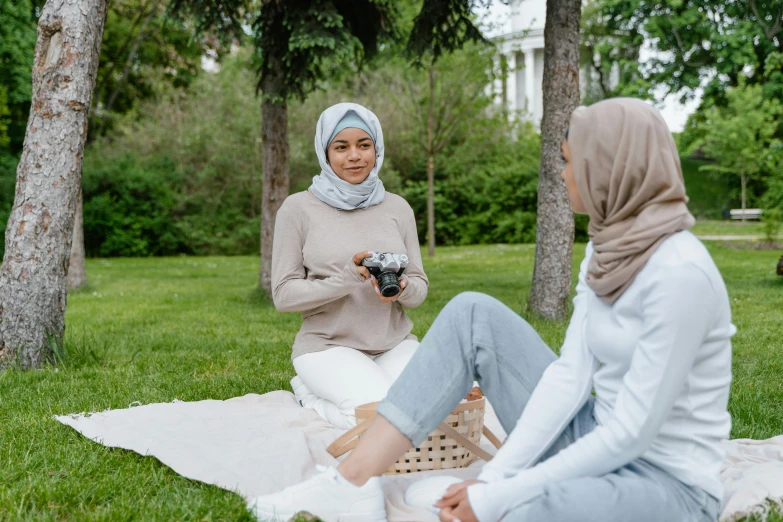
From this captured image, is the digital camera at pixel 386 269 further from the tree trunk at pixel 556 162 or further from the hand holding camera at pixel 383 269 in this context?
the tree trunk at pixel 556 162

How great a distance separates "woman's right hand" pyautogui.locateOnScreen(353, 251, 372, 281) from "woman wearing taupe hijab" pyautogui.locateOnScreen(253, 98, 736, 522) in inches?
37.5

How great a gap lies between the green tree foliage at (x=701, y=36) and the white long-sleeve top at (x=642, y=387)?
44.3ft

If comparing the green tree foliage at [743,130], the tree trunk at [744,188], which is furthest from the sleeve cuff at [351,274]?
the tree trunk at [744,188]

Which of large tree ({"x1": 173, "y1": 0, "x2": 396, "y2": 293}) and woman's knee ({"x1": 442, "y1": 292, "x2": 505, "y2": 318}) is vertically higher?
large tree ({"x1": 173, "y1": 0, "x2": 396, "y2": 293})

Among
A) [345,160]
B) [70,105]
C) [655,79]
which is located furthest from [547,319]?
[655,79]

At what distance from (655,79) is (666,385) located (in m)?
17.8

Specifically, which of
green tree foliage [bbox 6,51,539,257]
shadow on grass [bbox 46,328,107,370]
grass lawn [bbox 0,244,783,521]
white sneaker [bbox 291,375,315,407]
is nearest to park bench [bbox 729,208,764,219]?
Answer: green tree foliage [bbox 6,51,539,257]

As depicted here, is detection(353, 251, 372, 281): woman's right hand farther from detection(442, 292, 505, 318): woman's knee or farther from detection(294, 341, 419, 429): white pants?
detection(442, 292, 505, 318): woman's knee

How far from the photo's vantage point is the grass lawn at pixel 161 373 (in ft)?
8.75

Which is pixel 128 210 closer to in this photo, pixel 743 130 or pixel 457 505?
pixel 457 505

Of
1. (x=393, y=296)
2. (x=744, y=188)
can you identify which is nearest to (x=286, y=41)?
(x=393, y=296)

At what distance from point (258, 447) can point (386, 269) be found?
891mm

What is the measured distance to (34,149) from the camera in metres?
4.77

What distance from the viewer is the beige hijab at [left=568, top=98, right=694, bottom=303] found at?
1.82 metres
